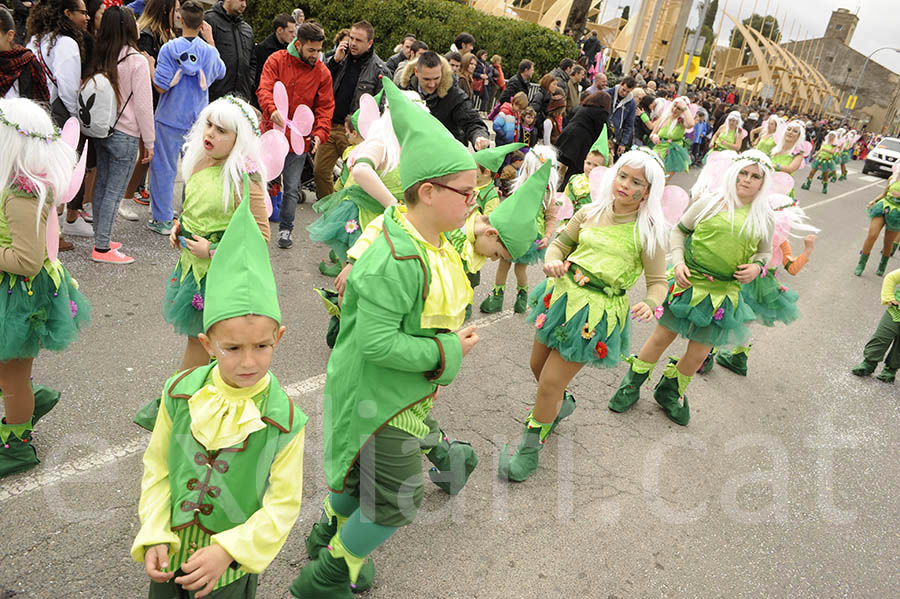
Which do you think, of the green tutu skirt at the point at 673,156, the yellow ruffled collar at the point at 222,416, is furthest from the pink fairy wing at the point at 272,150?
the green tutu skirt at the point at 673,156

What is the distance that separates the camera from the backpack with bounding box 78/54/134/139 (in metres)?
5.42

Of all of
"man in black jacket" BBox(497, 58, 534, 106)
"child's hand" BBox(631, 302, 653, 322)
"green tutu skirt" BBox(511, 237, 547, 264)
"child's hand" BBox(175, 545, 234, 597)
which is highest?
"man in black jacket" BBox(497, 58, 534, 106)

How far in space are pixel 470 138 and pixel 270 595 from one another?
13.5 ft

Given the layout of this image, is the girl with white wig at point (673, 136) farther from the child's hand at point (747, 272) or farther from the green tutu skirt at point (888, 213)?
the child's hand at point (747, 272)

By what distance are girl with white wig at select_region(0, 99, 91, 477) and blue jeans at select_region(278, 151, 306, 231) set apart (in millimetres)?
3629

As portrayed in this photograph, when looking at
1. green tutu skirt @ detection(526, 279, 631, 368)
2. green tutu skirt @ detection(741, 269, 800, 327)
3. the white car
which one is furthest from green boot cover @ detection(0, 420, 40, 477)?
the white car

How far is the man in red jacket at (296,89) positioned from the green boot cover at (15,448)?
3995 millimetres

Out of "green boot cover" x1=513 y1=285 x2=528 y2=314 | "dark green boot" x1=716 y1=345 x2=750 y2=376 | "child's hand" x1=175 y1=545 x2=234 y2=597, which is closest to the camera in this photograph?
"child's hand" x1=175 y1=545 x2=234 y2=597

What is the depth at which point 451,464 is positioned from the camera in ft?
11.3

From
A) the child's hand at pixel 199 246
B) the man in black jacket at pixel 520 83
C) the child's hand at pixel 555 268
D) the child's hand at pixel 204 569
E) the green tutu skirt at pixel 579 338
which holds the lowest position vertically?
the child's hand at pixel 204 569

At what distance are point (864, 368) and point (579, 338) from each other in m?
4.77

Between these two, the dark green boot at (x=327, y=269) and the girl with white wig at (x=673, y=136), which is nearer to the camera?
the dark green boot at (x=327, y=269)

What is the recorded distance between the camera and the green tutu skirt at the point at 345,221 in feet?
15.2

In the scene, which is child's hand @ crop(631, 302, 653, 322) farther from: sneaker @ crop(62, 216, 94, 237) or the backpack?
sneaker @ crop(62, 216, 94, 237)
